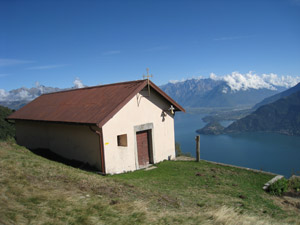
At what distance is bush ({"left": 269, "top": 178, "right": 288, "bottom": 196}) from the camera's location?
10.5 metres

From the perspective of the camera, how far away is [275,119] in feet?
568

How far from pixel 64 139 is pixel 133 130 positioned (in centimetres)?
405

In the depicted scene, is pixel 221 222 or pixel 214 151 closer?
pixel 221 222

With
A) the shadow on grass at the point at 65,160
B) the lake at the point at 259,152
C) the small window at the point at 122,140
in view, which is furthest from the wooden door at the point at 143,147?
the lake at the point at 259,152

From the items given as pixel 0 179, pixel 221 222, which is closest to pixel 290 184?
pixel 221 222

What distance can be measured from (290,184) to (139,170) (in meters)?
7.35

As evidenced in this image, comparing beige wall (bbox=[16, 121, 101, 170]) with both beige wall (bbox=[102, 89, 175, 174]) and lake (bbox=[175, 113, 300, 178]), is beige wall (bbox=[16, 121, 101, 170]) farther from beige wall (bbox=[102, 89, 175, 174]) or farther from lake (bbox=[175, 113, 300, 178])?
lake (bbox=[175, 113, 300, 178])

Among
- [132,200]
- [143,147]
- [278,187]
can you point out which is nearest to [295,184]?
[278,187]

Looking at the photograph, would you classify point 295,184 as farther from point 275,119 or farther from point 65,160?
point 275,119

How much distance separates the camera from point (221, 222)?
5.89 meters

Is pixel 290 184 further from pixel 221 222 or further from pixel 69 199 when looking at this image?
pixel 69 199

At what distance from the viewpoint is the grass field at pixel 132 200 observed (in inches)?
209

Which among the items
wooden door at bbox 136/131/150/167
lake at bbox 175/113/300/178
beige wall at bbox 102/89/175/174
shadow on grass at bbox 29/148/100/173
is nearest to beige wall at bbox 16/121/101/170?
shadow on grass at bbox 29/148/100/173

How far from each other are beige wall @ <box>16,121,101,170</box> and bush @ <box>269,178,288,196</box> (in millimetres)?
7892
